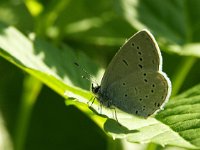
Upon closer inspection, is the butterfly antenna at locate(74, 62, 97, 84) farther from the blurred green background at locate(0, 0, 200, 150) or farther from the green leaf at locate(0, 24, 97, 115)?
the blurred green background at locate(0, 0, 200, 150)

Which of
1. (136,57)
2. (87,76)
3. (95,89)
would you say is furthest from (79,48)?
(136,57)

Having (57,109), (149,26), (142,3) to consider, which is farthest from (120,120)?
(57,109)

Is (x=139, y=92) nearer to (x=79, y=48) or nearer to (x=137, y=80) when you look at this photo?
(x=137, y=80)

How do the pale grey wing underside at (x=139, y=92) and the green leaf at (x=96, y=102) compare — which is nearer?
the green leaf at (x=96, y=102)

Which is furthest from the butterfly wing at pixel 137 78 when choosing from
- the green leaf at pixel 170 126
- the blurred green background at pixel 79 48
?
the blurred green background at pixel 79 48

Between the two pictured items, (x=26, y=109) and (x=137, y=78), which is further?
(x=26, y=109)

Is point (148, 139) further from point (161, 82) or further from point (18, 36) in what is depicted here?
point (18, 36)

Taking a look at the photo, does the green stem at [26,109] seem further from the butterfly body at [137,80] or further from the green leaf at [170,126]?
the green leaf at [170,126]
